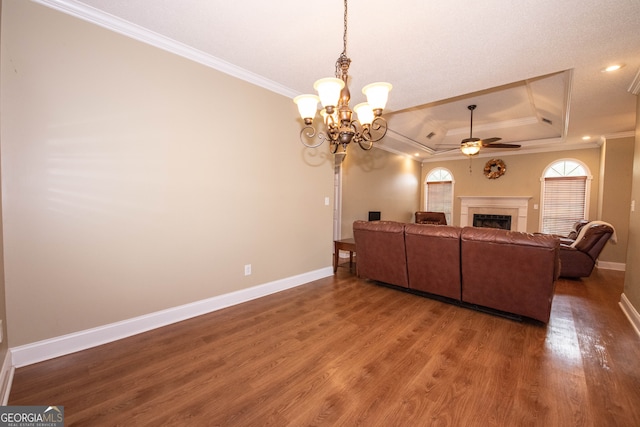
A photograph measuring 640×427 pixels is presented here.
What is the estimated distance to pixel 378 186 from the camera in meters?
6.75

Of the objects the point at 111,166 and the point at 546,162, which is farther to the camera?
the point at 546,162

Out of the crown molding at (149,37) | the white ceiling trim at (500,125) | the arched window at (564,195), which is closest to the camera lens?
the crown molding at (149,37)

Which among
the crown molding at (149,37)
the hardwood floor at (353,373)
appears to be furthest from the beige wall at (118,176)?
the hardwood floor at (353,373)

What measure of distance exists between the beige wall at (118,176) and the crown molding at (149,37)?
0.17 ft

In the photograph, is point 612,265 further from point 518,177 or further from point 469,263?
point 469,263

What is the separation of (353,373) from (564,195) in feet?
23.9

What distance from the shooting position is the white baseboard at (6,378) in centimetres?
152

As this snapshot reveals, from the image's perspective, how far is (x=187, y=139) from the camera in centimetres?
258

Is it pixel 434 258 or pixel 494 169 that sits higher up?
pixel 494 169

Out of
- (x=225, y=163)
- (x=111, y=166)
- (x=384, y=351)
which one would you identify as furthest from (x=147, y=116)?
(x=384, y=351)

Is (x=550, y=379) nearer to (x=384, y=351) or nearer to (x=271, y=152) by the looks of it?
(x=384, y=351)

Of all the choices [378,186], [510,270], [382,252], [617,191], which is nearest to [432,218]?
[378,186]

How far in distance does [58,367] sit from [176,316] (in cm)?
85

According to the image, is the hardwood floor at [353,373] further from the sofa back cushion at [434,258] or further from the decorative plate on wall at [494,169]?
the decorative plate on wall at [494,169]
